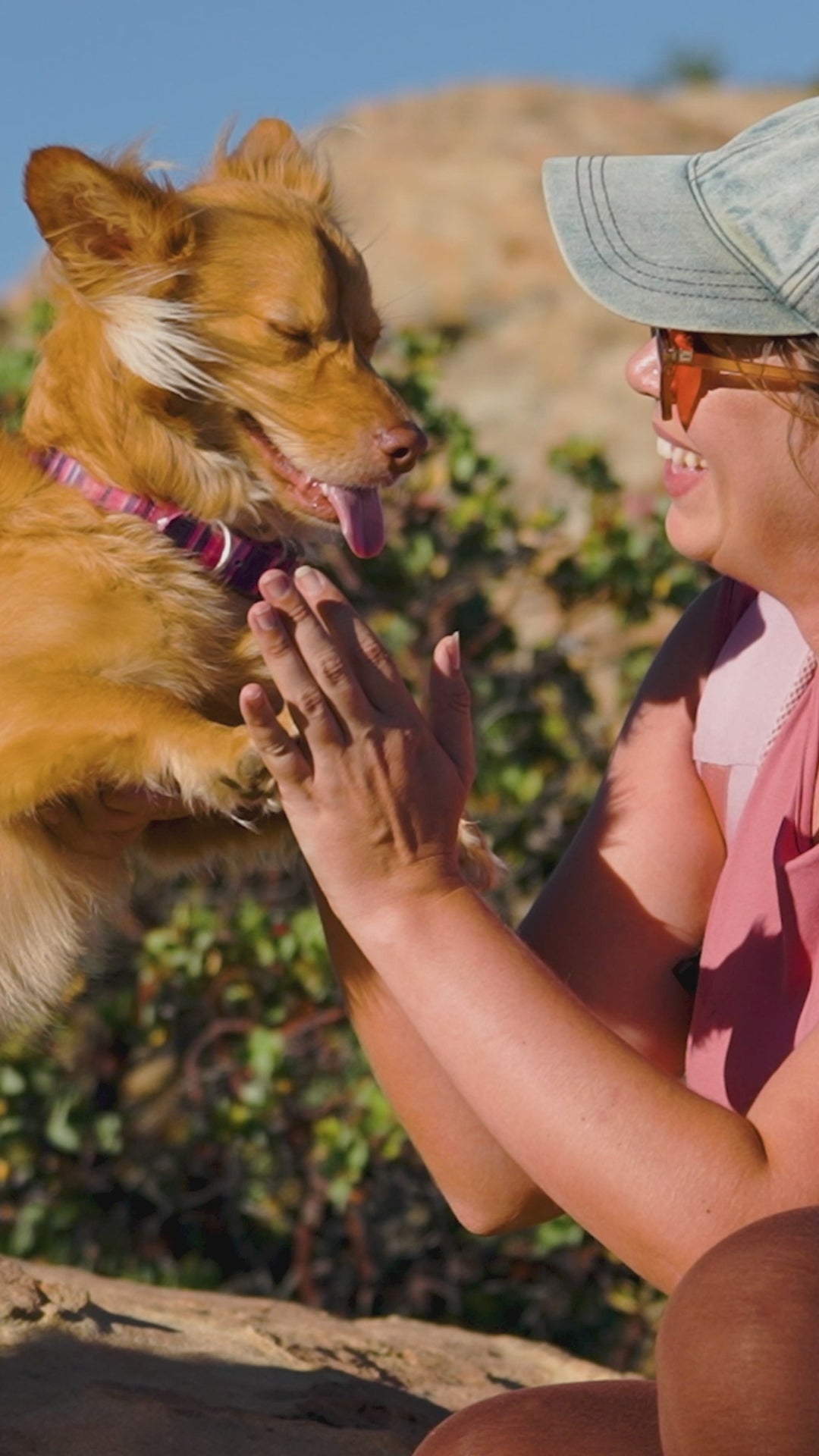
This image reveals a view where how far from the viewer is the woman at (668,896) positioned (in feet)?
6.11

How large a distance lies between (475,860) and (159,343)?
3.07 feet

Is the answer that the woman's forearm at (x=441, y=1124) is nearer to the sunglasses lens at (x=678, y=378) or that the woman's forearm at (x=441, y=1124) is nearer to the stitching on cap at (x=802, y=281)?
the sunglasses lens at (x=678, y=378)

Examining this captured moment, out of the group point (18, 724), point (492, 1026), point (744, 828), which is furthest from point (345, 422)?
point (492, 1026)

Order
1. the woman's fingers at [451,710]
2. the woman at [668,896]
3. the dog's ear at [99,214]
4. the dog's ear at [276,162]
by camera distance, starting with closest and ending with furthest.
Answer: the woman at [668,896] → the woman's fingers at [451,710] → the dog's ear at [99,214] → the dog's ear at [276,162]

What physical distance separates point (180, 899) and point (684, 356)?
252 centimetres

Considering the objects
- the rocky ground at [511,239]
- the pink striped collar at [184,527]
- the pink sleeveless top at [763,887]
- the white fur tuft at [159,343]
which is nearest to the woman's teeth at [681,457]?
the pink sleeveless top at [763,887]

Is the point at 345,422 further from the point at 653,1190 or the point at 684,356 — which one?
the point at 653,1190

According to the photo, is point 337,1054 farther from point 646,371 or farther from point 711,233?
point 711,233

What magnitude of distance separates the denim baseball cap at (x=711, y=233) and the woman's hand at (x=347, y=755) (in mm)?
518

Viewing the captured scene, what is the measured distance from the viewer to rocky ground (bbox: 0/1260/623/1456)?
8.93 feet

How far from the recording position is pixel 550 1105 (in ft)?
6.21

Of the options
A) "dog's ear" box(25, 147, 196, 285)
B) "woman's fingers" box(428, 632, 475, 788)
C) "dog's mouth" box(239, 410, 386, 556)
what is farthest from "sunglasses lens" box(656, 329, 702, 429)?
"dog's ear" box(25, 147, 196, 285)

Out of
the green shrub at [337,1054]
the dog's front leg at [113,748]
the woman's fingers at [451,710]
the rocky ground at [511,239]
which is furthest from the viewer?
the rocky ground at [511,239]

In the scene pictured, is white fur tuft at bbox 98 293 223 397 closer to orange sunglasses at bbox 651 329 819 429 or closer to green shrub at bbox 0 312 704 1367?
orange sunglasses at bbox 651 329 819 429
